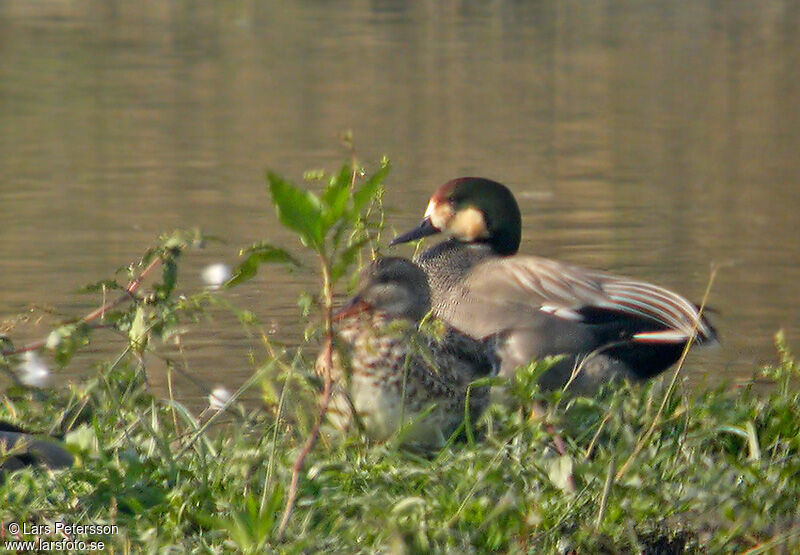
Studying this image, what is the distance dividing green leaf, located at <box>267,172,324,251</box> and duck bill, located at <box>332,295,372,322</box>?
130cm

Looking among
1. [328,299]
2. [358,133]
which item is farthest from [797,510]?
[358,133]

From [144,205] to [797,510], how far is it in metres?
5.80

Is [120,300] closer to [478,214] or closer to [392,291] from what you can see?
[392,291]

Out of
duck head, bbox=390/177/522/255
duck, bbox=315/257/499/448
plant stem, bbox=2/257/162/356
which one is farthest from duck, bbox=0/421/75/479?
duck head, bbox=390/177/522/255

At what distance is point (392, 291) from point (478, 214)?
1147mm

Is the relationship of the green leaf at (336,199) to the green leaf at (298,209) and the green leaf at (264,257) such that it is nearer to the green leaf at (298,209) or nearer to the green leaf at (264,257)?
the green leaf at (298,209)

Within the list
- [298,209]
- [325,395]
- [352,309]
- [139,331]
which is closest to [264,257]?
[298,209]

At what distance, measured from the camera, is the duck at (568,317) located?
14.4 ft

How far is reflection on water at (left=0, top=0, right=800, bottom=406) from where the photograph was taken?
267 inches

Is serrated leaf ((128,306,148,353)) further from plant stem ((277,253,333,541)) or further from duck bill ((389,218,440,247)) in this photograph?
duck bill ((389,218,440,247))

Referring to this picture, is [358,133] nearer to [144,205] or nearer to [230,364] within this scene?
[144,205]

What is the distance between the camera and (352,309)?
160 inches

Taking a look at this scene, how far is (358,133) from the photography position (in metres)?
11.0

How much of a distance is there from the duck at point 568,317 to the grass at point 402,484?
807 millimetres
